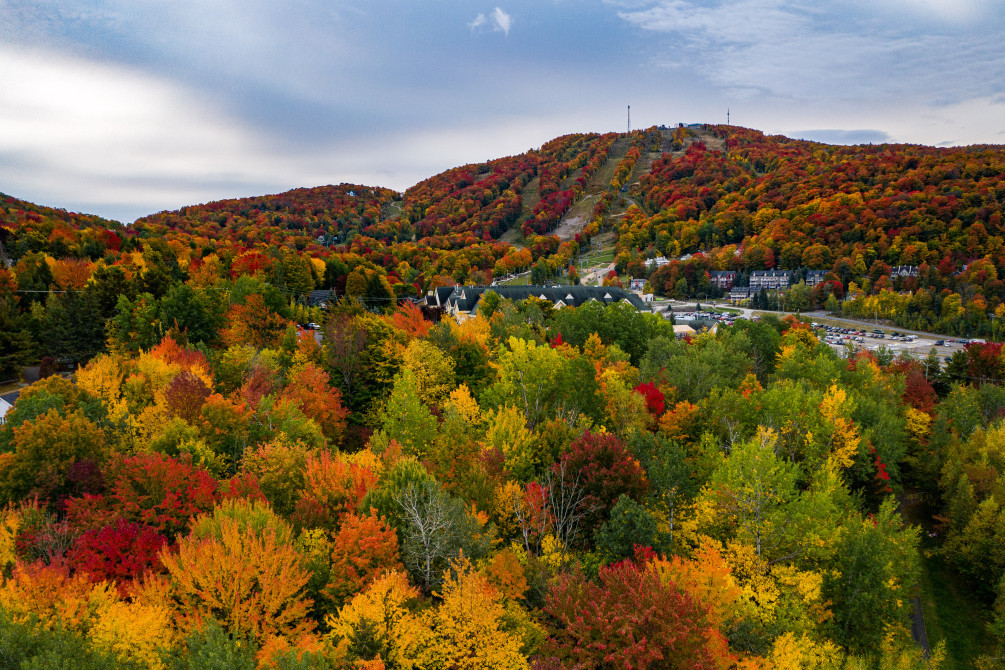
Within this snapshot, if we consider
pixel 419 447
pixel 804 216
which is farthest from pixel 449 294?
pixel 804 216

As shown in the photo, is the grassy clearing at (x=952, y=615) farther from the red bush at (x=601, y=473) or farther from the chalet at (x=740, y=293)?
the chalet at (x=740, y=293)

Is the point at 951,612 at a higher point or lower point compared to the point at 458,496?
lower

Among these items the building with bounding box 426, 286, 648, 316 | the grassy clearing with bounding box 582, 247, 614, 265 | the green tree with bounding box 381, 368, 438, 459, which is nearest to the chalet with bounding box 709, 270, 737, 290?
the grassy clearing with bounding box 582, 247, 614, 265

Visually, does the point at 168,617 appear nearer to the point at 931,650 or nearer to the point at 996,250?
the point at 931,650

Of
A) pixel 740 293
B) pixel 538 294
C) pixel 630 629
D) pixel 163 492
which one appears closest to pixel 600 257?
pixel 740 293

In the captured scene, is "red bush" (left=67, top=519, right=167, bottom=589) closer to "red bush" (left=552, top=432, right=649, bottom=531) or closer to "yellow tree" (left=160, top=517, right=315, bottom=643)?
"yellow tree" (left=160, top=517, right=315, bottom=643)

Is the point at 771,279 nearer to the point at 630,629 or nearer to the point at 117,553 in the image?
the point at 630,629

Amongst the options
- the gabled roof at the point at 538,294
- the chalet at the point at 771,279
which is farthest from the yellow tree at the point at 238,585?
the chalet at the point at 771,279
